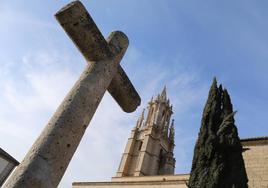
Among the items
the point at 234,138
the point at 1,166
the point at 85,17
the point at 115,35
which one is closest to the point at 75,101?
the point at 85,17

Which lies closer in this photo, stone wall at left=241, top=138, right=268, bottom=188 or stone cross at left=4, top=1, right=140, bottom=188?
stone cross at left=4, top=1, right=140, bottom=188

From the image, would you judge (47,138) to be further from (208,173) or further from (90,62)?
(208,173)

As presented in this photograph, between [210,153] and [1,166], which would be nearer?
[210,153]

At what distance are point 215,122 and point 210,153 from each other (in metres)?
1.60

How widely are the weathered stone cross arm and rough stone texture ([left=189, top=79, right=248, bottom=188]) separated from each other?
6.33 m

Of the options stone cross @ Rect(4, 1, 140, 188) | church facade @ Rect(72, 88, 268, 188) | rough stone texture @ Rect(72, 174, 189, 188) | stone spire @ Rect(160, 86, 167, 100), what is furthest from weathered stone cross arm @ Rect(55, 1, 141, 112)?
stone spire @ Rect(160, 86, 167, 100)

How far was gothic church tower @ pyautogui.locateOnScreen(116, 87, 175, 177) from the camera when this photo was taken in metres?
33.0

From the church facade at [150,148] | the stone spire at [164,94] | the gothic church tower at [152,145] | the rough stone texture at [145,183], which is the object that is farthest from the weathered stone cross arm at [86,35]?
the stone spire at [164,94]

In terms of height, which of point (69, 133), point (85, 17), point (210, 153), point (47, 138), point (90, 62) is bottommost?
point (47, 138)

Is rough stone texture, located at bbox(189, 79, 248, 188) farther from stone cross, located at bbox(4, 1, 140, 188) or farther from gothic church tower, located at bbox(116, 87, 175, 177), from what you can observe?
gothic church tower, located at bbox(116, 87, 175, 177)

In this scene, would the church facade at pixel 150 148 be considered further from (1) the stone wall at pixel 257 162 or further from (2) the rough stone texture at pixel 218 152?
(2) the rough stone texture at pixel 218 152

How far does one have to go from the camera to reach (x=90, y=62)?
7.18 feet

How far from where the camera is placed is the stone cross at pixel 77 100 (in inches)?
58.2

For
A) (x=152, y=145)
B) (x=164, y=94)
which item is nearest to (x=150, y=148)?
(x=152, y=145)
